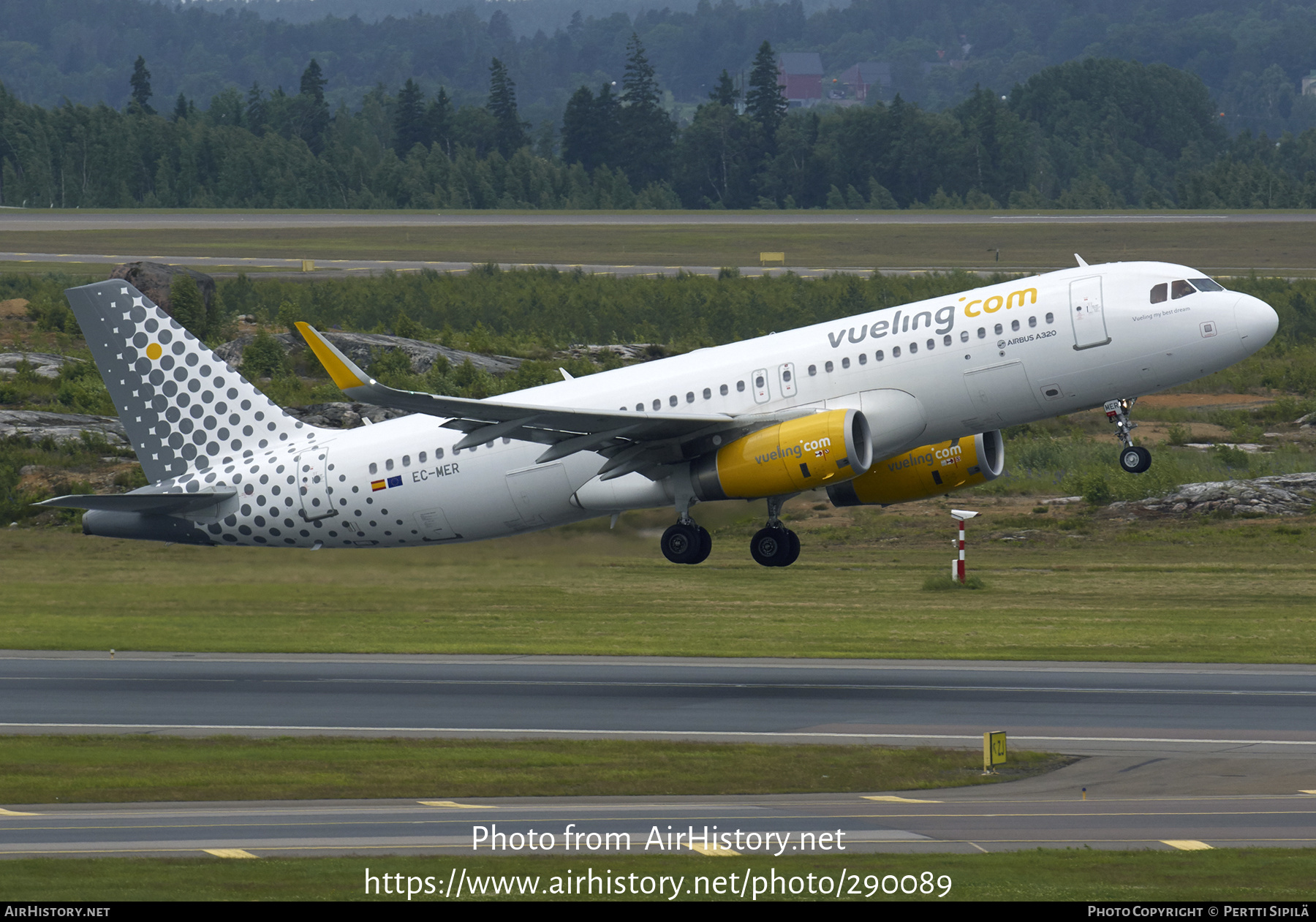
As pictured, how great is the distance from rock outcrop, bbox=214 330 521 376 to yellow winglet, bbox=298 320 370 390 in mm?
49640

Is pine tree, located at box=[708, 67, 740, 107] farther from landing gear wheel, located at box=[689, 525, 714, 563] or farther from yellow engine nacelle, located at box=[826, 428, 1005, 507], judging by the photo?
landing gear wheel, located at box=[689, 525, 714, 563]

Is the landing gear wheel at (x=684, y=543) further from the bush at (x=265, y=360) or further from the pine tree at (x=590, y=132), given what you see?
the pine tree at (x=590, y=132)

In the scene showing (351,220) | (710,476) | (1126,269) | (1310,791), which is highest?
(351,220)

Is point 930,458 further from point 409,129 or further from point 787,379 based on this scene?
point 409,129

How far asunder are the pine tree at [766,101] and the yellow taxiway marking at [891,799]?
14833 centimetres

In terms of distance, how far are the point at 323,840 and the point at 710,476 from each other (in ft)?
43.3

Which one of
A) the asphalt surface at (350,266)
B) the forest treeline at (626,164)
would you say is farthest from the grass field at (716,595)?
the forest treeline at (626,164)

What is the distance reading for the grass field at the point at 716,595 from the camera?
1875 inches

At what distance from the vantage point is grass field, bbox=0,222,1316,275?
116 metres

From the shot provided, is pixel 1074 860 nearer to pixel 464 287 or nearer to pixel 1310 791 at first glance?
pixel 1310 791

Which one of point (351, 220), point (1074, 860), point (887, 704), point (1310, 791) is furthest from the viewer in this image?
point (351, 220)

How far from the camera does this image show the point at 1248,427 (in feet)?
285

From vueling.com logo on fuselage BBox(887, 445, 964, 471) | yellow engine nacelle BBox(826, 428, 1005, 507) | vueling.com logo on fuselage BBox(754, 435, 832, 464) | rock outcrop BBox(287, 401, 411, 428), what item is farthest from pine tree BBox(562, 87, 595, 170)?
vueling.com logo on fuselage BBox(754, 435, 832, 464)
